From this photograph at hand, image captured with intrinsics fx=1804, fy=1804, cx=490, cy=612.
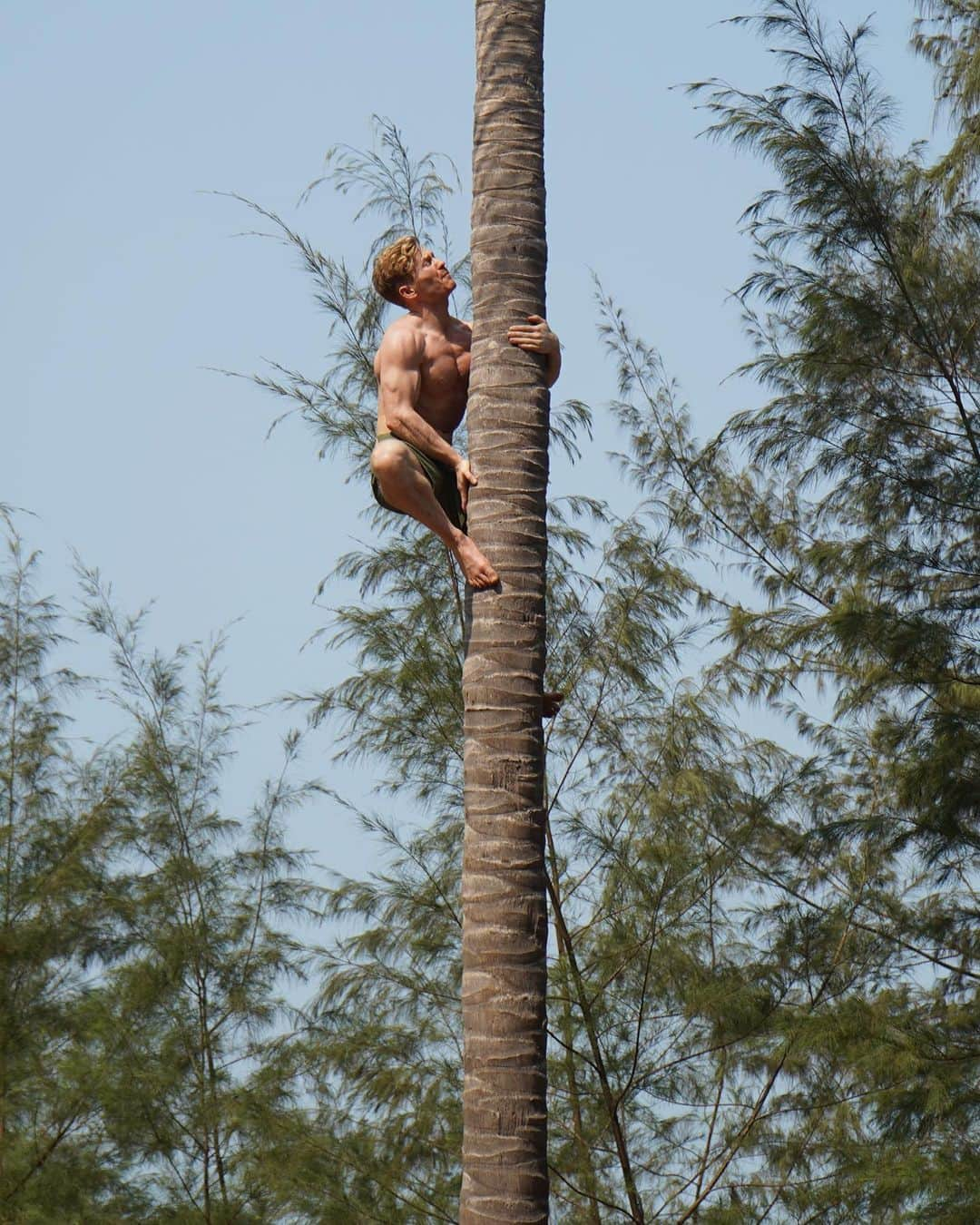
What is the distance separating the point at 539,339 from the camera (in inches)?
216

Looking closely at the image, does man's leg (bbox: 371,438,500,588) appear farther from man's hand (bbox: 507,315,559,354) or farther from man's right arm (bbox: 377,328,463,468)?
man's hand (bbox: 507,315,559,354)

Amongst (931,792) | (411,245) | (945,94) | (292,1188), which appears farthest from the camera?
(945,94)

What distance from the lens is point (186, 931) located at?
10.3m

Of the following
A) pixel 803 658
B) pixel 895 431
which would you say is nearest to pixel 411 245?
pixel 895 431

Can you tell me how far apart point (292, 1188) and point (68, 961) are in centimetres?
233

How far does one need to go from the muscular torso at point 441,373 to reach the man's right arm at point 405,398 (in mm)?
38

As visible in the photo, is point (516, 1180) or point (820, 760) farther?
point (820, 760)

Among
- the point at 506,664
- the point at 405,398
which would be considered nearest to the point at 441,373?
the point at 405,398

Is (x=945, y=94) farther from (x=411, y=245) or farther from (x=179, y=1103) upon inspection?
(x=179, y=1103)

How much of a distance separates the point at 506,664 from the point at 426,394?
3.55 ft

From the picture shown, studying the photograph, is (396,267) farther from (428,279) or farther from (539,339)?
(539,339)

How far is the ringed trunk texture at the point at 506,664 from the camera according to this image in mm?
4836

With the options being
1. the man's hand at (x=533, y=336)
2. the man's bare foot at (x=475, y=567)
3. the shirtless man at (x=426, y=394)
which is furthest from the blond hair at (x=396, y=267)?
the man's bare foot at (x=475, y=567)

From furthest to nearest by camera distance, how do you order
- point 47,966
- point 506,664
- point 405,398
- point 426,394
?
point 47,966
point 426,394
point 405,398
point 506,664
